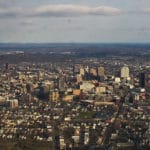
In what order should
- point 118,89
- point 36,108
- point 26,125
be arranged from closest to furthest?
point 26,125 → point 36,108 → point 118,89

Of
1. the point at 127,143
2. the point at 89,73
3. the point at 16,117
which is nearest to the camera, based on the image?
the point at 127,143

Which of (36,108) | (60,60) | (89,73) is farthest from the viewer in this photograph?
(60,60)

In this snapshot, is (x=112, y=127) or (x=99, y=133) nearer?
(x=99, y=133)

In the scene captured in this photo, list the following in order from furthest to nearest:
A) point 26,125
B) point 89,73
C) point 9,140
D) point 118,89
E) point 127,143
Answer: point 89,73 < point 118,89 < point 26,125 < point 9,140 < point 127,143

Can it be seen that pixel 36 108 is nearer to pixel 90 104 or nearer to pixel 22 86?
pixel 90 104

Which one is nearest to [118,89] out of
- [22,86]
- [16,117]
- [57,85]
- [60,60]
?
[57,85]

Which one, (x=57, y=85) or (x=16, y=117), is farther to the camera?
(x=57, y=85)

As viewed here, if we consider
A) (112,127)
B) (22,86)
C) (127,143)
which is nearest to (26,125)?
(112,127)

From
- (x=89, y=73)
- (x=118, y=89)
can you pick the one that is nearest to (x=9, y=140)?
(x=118, y=89)

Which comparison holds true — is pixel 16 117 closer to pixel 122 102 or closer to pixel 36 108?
pixel 36 108
